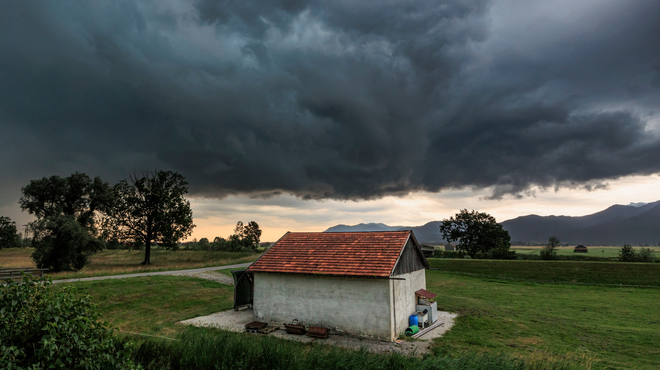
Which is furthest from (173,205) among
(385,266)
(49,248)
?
(385,266)

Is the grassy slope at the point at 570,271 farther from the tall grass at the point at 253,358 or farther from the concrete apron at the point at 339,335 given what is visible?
the tall grass at the point at 253,358

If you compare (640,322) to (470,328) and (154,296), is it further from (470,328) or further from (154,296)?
(154,296)

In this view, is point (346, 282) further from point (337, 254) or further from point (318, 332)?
point (318, 332)

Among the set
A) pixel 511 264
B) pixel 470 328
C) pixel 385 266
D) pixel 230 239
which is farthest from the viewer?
pixel 230 239

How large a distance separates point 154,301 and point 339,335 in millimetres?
17336

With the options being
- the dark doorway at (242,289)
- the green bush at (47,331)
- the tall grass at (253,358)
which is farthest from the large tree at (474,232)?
the green bush at (47,331)

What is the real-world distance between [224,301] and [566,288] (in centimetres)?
3886

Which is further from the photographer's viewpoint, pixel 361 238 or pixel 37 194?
pixel 37 194

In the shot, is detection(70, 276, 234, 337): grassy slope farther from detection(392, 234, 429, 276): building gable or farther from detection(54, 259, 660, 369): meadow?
detection(392, 234, 429, 276): building gable

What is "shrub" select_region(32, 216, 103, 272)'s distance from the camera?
3741 cm

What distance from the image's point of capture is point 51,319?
Answer: 203 inches

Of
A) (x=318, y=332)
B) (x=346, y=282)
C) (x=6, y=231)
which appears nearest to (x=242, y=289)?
(x=318, y=332)

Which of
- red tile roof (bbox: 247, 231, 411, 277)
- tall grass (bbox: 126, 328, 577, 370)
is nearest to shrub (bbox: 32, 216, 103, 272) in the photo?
red tile roof (bbox: 247, 231, 411, 277)

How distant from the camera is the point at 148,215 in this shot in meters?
49.1
